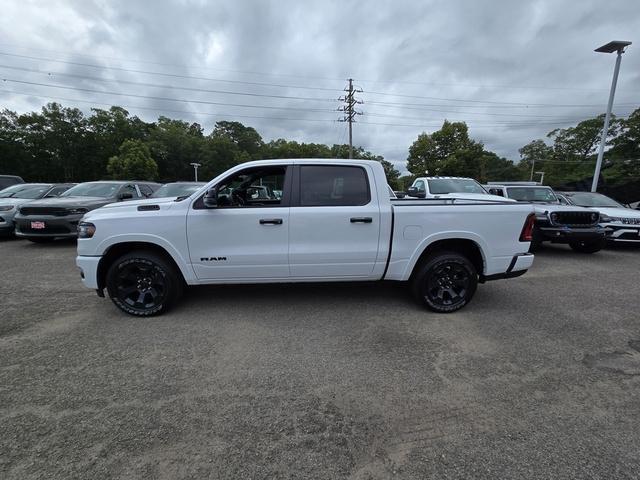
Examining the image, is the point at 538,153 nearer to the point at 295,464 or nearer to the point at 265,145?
the point at 265,145

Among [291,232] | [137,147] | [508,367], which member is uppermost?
[137,147]

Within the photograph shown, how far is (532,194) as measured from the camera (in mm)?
9078

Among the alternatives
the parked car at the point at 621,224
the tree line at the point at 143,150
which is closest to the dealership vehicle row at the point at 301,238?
the parked car at the point at 621,224

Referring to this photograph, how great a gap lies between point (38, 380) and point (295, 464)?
238 cm

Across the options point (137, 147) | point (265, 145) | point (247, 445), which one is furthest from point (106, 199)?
point (265, 145)

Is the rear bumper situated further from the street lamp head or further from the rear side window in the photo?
the street lamp head

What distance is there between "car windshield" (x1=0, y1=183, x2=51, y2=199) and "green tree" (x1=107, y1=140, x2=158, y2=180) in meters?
34.4

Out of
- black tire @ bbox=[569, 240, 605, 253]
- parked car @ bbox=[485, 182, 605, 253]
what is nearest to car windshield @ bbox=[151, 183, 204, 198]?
parked car @ bbox=[485, 182, 605, 253]

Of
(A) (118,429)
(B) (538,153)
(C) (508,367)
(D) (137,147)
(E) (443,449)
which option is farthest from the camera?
(B) (538,153)

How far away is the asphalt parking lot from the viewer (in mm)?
1900

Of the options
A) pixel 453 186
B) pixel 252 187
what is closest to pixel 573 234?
pixel 453 186

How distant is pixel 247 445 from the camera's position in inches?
79.0

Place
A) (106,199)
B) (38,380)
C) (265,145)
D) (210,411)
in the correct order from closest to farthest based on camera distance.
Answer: (210,411) → (38,380) → (106,199) → (265,145)

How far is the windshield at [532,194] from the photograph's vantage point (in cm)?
890
